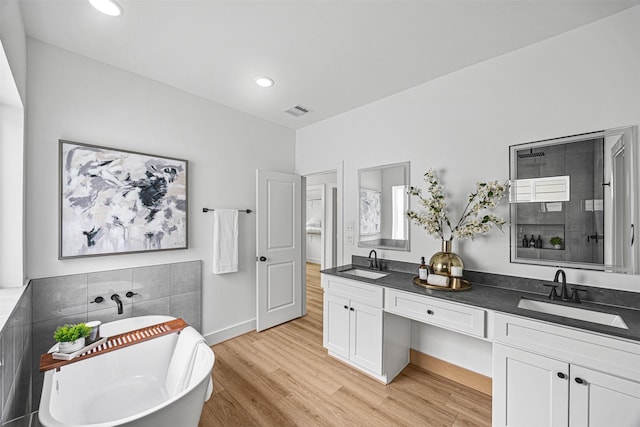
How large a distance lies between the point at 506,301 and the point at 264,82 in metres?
2.64

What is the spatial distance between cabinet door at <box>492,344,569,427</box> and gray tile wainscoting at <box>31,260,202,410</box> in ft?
8.65

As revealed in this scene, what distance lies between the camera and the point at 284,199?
11.5 feet

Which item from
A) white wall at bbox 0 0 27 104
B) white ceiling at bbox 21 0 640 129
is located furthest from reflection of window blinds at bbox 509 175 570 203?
white wall at bbox 0 0 27 104

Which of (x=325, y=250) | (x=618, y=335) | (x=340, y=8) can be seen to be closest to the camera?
(x=618, y=335)

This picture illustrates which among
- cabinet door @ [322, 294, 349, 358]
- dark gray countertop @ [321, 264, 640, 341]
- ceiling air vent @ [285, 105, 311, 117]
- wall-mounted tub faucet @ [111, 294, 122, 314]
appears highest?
ceiling air vent @ [285, 105, 311, 117]

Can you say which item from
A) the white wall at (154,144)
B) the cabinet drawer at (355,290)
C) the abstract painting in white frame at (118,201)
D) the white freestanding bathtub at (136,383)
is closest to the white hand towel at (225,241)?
the white wall at (154,144)

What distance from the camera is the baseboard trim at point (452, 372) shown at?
214cm

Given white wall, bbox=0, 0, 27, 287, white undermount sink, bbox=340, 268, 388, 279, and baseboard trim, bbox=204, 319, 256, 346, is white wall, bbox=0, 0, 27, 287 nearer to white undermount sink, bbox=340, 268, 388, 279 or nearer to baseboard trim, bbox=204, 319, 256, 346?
baseboard trim, bbox=204, 319, 256, 346

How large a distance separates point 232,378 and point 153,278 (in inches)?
45.4

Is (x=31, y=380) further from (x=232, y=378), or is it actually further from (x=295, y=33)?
(x=295, y=33)

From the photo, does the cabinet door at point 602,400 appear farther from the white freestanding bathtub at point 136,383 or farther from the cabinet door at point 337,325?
the white freestanding bathtub at point 136,383

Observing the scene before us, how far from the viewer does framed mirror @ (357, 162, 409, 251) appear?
2.67 meters

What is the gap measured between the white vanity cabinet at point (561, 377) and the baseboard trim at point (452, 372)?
557 mm

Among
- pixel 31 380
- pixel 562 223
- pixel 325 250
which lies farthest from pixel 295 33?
pixel 325 250
